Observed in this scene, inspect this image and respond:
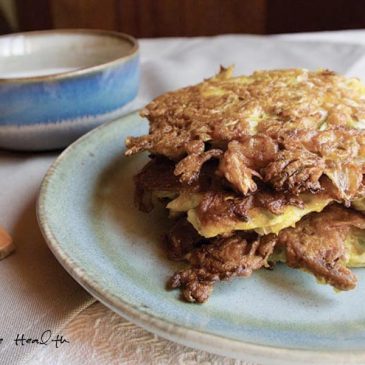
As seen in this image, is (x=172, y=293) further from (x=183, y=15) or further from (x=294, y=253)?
(x=183, y=15)

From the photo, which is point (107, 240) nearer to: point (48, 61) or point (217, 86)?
point (217, 86)

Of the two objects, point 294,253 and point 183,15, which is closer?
point 294,253

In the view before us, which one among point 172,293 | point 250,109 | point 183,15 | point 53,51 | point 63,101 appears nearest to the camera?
point 172,293

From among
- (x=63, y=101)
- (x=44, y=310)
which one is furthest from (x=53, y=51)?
(x=44, y=310)

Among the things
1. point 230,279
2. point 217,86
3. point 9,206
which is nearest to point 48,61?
point 9,206

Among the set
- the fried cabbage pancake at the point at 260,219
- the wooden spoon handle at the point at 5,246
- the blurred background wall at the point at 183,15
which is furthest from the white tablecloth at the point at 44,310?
the blurred background wall at the point at 183,15

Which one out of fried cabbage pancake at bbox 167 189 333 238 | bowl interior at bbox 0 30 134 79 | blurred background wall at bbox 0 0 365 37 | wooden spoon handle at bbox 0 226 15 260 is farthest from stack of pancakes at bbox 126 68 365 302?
blurred background wall at bbox 0 0 365 37

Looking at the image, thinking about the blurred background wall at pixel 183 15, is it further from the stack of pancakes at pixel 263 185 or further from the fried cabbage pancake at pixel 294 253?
the fried cabbage pancake at pixel 294 253

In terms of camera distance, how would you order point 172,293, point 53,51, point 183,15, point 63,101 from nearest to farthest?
1. point 172,293
2. point 63,101
3. point 53,51
4. point 183,15
